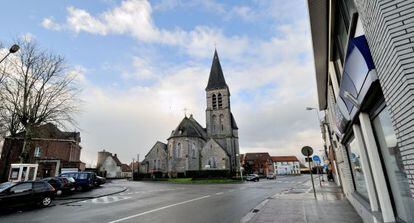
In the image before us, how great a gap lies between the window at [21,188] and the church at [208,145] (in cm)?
4173

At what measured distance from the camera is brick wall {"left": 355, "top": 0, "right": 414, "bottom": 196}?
8.61 ft

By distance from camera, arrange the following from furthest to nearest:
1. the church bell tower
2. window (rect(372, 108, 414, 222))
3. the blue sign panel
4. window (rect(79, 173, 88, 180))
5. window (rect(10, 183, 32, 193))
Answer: the church bell tower < window (rect(79, 173, 88, 180)) < window (rect(10, 183, 32, 193)) < window (rect(372, 108, 414, 222)) < the blue sign panel

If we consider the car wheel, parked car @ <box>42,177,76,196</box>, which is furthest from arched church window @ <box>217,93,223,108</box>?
the car wheel

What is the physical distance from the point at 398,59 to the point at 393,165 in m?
2.59

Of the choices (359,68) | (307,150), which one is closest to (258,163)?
(307,150)

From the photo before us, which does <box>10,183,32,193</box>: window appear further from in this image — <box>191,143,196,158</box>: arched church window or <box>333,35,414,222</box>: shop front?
<box>191,143,196,158</box>: arched church window

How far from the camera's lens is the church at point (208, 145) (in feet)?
180

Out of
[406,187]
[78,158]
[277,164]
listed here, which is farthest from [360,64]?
Answer: [277,164]

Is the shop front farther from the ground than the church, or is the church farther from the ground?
the church

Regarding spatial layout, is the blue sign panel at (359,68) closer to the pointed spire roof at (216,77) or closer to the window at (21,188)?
the window at (21,188)

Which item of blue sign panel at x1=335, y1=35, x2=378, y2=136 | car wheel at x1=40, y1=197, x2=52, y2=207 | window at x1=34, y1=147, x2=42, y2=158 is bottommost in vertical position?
car wheel at x1=40, y1=197, x2=52, y2=207

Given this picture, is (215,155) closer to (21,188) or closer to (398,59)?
(21,188)

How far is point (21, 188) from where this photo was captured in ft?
40.4

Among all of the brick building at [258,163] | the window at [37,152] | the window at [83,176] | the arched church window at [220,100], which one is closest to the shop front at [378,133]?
the window at [83,176]
